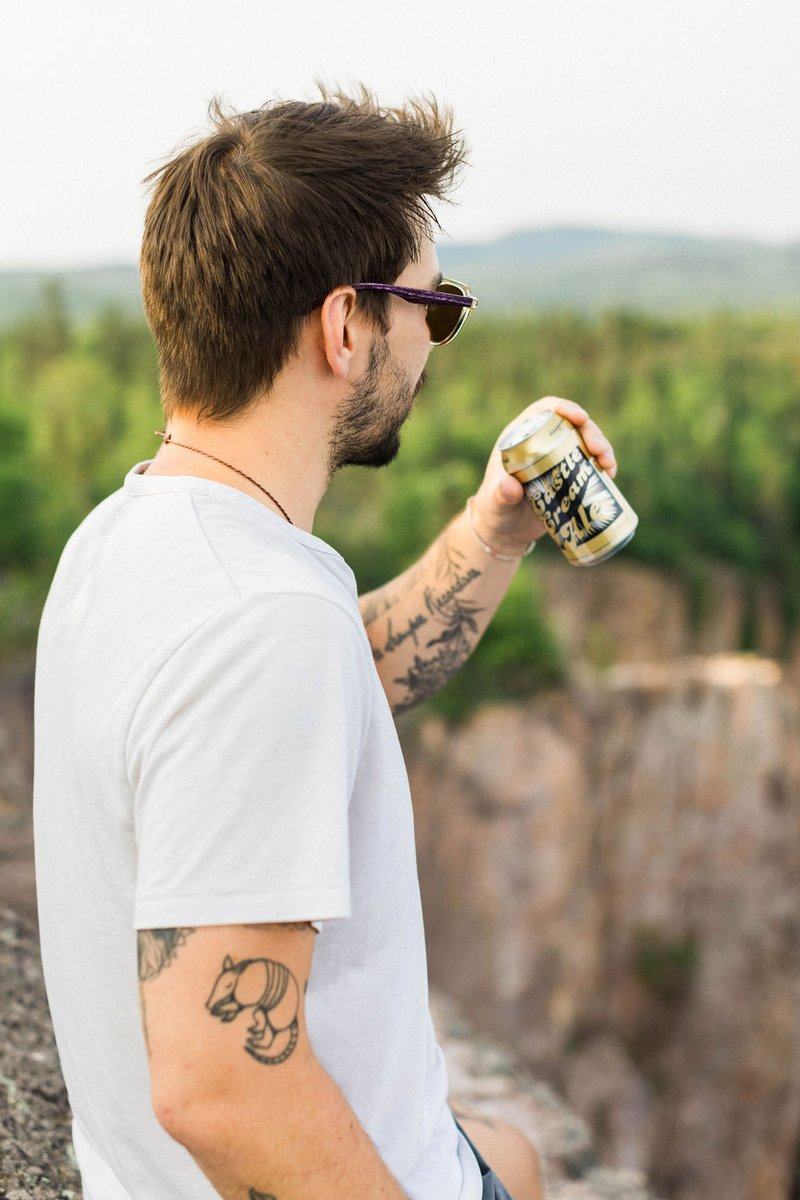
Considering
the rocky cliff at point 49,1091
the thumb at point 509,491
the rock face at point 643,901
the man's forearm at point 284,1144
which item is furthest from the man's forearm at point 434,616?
the rock face at point 643,901

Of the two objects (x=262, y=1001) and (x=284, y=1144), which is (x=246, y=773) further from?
(x=284, y=1144)

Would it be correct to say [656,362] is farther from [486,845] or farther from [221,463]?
[221,463]

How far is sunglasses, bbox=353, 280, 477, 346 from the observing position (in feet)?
3.88

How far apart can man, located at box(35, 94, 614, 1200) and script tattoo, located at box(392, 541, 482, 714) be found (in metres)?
0.59

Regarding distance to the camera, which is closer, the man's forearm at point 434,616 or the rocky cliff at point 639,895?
the man's forearm at point 434,616

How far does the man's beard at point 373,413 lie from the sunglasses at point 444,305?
0.22 ft

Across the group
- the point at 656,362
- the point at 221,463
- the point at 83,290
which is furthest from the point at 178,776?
the point at 656,362

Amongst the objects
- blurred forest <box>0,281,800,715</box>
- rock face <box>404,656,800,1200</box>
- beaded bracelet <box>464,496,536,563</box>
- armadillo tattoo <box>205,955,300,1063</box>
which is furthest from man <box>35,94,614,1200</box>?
rock face <box>404,656,800,1200</box>

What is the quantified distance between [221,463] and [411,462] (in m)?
9.56

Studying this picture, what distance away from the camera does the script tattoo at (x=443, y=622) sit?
1823 millimetres

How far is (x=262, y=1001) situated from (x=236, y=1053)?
42 mm

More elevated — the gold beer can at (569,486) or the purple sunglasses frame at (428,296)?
the purple sunglasses frame at (428,296)

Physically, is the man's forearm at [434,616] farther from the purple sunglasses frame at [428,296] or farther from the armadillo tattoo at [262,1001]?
the armadillo tattoo at [262,1001]

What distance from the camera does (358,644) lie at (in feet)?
2.98
